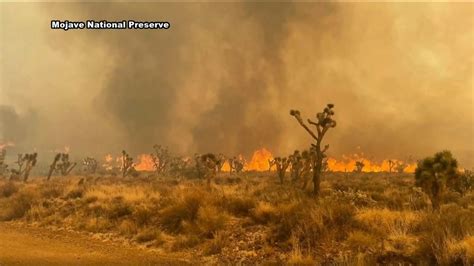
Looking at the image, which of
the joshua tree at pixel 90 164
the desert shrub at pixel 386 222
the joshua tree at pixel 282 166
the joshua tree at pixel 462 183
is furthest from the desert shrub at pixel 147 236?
the joshua tree at pixel 90 164

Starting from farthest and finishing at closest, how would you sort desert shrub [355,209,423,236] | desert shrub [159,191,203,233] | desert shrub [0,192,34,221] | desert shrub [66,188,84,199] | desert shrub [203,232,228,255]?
desert shrub [66,188,84,199], desert shrub [0,192,34,221], desert shrub [159,191,203,233], desert shrub [203,232,228,255], desert shrub [355,209,423,236]

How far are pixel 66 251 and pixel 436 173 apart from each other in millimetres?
19609

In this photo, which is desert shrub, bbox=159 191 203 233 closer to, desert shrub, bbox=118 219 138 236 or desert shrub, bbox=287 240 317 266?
desert shrub, bbox=118 219 138 236

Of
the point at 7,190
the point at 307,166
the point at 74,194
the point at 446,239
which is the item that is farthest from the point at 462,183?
the point at 7,190

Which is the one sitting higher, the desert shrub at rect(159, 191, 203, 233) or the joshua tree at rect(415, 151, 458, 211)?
the joshua tree at rect(415, 151, 458, 211)

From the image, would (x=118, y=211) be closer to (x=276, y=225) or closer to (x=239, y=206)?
(x=239, y=206)

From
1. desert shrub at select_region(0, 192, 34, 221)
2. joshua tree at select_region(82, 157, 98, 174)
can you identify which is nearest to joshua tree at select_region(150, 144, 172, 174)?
joshua tree at select_region(82, 157, 98, 174)

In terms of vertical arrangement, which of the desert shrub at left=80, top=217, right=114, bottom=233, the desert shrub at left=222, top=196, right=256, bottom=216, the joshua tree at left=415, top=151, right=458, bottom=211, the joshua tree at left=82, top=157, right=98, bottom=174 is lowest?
the desert shrub at left=80, top=217, right=114, bottom=233

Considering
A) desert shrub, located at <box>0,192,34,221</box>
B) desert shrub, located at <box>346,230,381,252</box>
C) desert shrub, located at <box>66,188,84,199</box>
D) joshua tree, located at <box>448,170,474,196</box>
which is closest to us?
desert shrub, located at <box>346,230,381,252</box>

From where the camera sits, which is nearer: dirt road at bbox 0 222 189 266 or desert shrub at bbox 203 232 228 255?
dirt road at bbox 0 222 189 266

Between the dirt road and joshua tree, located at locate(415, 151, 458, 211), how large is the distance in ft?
51.8

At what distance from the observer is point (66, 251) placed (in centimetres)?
1186

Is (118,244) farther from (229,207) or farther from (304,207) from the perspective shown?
(304,207)

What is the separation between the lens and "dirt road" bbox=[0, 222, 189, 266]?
34.0 ft
